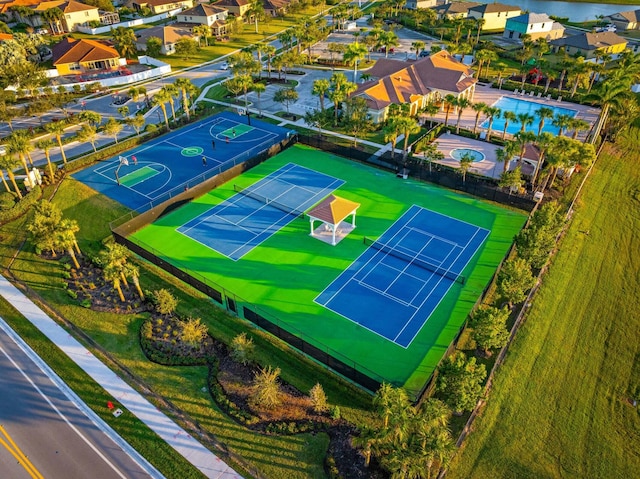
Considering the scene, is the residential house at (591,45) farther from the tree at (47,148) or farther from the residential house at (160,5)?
the residential house at (160,5)

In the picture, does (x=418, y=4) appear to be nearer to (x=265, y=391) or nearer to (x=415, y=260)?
(x=415, y=260)

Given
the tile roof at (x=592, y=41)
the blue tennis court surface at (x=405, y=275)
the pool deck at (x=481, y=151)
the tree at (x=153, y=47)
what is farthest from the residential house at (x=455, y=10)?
the blue tennis court surface at (x=405, y=275)

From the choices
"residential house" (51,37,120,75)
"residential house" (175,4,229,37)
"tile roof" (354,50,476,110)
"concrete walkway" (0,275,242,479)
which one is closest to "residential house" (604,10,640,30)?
"tile roof" (354,50,476,110)

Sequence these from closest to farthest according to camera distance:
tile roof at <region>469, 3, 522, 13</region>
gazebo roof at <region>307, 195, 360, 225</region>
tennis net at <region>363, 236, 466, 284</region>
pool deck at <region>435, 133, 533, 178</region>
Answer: tennis net at <region>363, 236, 466, 284</region> → gazebo roof at <region>307, 195, 360, 225</region> → pool deck at <region>435, 133, 533, 178</region> → tile roof at <region>469, 3, 522, 13</region>

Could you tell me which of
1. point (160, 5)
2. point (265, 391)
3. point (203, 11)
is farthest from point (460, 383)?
point (160, 5)

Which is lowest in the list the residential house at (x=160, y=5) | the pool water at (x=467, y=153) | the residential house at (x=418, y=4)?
the pool water at (x=467, y=153)

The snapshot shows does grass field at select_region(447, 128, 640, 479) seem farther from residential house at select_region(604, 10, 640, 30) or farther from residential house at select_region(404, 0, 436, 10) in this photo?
residential house at select_region(404, 0, 436, 10)
